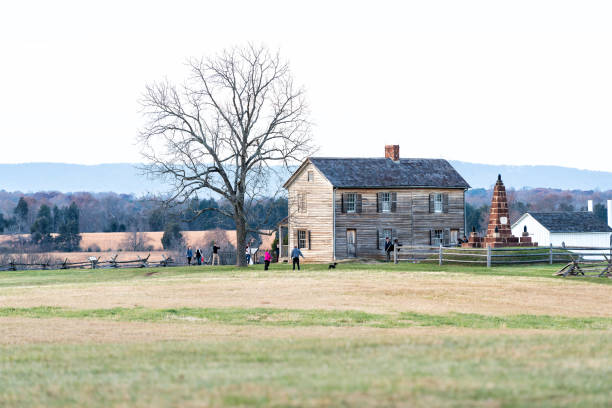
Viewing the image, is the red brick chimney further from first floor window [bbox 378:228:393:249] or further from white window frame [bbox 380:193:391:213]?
first floor window [bbox 378:228:393:249]

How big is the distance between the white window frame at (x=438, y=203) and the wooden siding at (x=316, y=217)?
7.85 meters

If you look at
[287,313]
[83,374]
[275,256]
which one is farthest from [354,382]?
[275,256]

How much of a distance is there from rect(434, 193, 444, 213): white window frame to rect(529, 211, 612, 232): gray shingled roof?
1961 cm

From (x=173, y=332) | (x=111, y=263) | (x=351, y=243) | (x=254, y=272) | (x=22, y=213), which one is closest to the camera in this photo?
(x=173, y=332)

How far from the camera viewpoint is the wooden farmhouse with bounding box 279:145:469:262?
6078 cm

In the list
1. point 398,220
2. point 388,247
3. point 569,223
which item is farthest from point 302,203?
point 569,223

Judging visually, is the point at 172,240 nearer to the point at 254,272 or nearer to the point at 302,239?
the point at 302,239

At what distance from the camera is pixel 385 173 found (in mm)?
62125

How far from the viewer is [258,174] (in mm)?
54750

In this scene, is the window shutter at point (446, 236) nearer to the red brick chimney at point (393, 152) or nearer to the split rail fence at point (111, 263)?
the red brick chimney at point (393, 152)

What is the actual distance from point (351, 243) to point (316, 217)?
3.15 metres

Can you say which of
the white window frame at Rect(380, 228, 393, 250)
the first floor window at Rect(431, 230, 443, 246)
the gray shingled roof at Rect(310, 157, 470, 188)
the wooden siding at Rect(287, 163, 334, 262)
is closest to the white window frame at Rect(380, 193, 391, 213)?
the gray shingled roof at Rect(310, 157, 470, 188)

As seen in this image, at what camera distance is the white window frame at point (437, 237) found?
205 feet

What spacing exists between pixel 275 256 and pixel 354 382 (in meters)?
61.9
